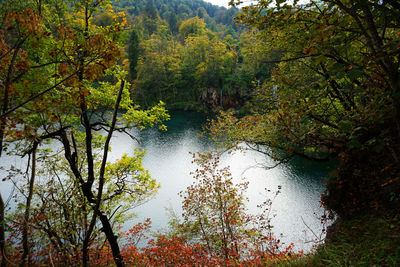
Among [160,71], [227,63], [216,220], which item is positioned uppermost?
[160,71]

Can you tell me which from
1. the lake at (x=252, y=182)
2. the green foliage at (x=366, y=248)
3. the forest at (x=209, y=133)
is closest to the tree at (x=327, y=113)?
the forest at (x=209, y=133)

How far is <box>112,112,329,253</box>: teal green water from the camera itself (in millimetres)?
11398

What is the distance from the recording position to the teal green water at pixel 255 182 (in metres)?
11.4

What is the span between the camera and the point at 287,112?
382cm

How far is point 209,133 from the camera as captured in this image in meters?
8.76

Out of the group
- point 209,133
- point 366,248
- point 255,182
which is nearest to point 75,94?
point 209,133

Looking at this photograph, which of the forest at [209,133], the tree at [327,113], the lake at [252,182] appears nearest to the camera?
the forest at [209,133]

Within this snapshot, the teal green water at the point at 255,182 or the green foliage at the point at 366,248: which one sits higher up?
the teal green water at the point at 255,182

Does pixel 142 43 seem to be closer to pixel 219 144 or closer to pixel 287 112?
pixel 219 144

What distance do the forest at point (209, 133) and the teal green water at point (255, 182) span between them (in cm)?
120

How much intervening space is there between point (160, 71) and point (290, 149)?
4142 centimetres

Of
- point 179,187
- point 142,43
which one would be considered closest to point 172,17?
point 142,43

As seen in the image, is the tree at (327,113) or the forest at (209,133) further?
the tree at (327,113)

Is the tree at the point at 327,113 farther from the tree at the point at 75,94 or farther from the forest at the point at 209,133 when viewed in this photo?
the tree at the point at 75,94
